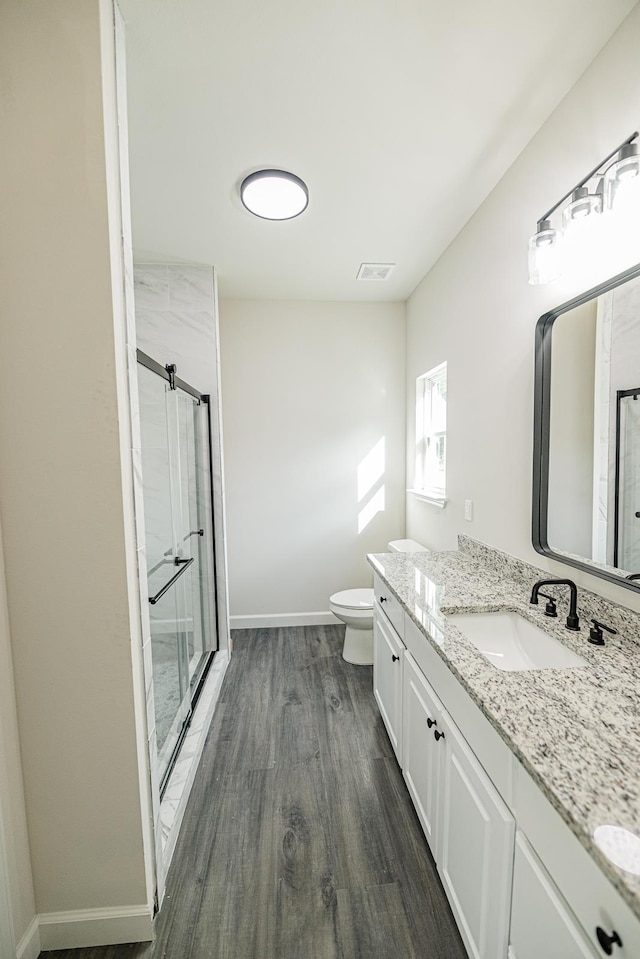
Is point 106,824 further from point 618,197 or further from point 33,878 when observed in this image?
point 618,197

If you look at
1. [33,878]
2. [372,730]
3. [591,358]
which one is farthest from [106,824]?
[591,358]

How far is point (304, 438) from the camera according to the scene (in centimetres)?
328

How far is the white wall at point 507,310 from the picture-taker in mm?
1260

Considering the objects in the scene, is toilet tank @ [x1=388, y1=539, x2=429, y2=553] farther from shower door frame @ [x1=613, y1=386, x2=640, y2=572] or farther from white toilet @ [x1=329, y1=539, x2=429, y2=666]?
shower door frame @ [x1=613, y1=386, x2=640, y2=572]

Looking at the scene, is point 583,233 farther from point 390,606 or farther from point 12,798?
point 12,798

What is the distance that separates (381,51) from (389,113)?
234 mm

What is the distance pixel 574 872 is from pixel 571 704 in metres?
0.31

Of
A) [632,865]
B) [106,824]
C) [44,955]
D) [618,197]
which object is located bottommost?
[44,955]

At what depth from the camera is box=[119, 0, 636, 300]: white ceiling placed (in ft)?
3.82

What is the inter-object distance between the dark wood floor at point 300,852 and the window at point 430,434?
1.50m

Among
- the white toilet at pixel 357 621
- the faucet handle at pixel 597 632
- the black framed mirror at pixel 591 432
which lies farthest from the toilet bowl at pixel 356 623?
the faucet handle at pixel 597 632

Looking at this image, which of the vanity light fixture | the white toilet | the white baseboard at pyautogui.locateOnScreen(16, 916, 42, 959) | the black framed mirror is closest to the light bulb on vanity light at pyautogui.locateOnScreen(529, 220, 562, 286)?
the vanity light fixture

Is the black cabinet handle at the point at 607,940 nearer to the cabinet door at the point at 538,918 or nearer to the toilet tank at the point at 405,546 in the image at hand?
the cabinet door at the point at 538,918

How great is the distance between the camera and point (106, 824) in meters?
1.19
